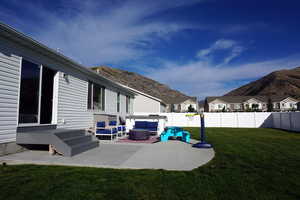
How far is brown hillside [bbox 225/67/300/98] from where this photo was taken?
11425 cm

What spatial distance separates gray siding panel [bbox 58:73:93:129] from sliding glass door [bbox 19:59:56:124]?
1.47 ft

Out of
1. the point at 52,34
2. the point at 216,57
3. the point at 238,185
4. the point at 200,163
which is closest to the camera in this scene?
the point at 238,185

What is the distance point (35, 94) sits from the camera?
6082 mm

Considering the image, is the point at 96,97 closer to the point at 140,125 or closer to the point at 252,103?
the point at 140,125

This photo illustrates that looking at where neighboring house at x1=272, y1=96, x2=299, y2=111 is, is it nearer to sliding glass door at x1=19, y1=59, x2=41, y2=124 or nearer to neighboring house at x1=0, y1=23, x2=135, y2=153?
neighboring house at x1=0, y1=23, x2=135, y2=153

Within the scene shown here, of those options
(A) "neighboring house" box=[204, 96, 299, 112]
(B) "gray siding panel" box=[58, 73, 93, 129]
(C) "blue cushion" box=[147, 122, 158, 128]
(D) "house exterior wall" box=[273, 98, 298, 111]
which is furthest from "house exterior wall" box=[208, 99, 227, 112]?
(B) "gray siding panel" box=[58, 73, 93, 129]

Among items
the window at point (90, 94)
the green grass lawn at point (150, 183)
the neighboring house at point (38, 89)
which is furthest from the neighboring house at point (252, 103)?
the green grass lawn at point (150, 183)

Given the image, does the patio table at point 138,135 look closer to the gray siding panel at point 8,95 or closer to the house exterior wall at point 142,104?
the gray siding panel at point 8,95

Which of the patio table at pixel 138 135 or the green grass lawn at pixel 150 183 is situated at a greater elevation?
the patio table at pixel 138 135

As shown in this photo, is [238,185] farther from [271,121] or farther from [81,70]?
[271,121]

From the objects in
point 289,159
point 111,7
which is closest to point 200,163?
point 289,159

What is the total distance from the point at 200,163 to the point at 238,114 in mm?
18232

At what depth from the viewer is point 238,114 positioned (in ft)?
67.7

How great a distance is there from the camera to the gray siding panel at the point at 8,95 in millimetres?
4945
